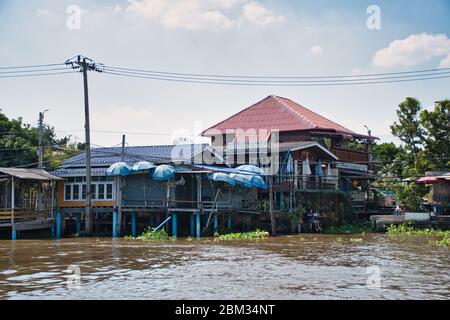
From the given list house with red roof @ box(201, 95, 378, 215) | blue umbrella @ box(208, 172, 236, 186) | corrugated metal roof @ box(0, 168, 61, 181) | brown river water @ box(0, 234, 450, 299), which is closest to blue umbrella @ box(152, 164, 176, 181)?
blue umbrella @ box(208, 172, 236, 186)

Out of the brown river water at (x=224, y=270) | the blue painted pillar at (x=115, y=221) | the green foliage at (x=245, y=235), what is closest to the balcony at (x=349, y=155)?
the green foliage at (x=245, y=235)

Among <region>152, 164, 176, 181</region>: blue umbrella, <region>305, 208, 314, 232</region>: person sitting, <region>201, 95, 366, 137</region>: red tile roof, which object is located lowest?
<region>305, 208, 314, 232</region>: person sitting

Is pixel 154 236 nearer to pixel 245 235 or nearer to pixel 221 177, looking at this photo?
pixel 221 177

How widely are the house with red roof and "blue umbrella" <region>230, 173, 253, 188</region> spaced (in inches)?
108

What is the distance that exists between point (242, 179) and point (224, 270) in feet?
40.3

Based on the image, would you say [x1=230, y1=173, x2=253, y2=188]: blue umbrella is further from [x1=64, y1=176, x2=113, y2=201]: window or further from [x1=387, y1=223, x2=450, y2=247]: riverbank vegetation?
[x1=387, y1=223, x2=450, y2=247]: riverbank vegetation

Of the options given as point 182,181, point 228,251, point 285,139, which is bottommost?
point 228,251

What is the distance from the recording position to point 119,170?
27.3 m

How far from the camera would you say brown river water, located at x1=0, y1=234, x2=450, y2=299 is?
40.0 feet

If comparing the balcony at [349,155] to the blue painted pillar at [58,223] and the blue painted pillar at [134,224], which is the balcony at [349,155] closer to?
the blue painted pillar at [134,224]

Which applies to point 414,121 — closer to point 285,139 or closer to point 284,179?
point 285,139
